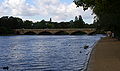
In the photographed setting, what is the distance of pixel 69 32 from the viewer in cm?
19325

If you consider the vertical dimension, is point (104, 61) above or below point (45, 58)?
above

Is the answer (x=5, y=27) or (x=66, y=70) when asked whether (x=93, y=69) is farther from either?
(x=5, y=27)

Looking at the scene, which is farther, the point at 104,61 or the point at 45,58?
the point at 45,58

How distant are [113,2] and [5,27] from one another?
573 feet

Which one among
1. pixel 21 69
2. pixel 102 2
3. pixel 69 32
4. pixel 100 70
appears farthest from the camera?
pixel 69 32

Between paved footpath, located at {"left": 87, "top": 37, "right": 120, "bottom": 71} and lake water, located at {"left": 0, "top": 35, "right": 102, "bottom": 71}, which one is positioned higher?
paved footpath, located at {"left": 87, "top": 37, "right": 120, "bottom": 71}

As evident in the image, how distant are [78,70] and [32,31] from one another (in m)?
175

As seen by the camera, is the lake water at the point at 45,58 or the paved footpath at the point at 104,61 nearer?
the paved footpath at the point at 104,61

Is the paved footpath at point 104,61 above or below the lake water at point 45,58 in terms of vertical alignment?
above

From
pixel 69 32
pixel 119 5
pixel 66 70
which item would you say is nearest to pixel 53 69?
pixel 66 70

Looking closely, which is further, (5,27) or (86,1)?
(5,27)

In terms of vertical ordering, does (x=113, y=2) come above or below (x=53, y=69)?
above

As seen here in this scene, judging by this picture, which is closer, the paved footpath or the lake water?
the paved footpath

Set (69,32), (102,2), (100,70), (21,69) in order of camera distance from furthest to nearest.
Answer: (69,32), (21,69), (102,2), (100,70)
